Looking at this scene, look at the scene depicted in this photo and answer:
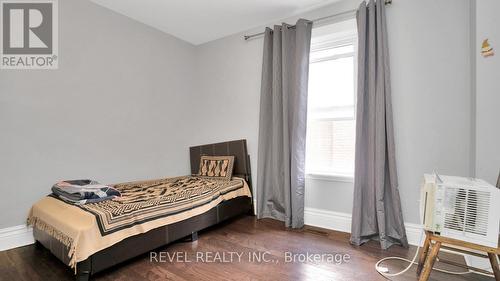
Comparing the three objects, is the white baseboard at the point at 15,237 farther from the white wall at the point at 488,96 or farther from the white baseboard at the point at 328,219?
the white wall at the point at 488,96

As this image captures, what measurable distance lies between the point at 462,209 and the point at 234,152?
8.11 feet

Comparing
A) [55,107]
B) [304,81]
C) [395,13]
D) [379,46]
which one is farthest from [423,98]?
[55,107]

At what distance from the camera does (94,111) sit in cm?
274

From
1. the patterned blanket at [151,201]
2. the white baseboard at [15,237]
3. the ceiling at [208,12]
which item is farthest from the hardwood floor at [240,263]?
the ceiling at [208,12]

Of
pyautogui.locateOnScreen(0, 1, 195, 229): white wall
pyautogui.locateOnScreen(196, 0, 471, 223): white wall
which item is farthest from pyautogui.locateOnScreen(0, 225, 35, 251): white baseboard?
pyautogui.locateOnScreen(196, 0, 471, 223): white wall

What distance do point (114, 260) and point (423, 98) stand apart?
2981 mm

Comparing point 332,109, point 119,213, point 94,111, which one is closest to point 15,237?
point 119,213

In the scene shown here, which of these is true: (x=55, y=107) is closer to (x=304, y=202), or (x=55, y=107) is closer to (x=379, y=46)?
(x=304, y=202)

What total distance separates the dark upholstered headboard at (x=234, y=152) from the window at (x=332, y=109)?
2.76 ft

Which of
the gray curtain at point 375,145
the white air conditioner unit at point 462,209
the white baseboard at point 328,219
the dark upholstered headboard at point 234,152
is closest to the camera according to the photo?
the white air conditioner unit at point 462,209

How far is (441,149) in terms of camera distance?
Answer: 7.14 feet

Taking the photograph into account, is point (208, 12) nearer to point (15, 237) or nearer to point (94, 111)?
point (94, 111)

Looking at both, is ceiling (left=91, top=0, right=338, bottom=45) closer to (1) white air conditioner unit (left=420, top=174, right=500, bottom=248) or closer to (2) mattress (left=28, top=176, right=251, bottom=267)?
(2) mattress (left=28, top=176, right=251, bottom=267)

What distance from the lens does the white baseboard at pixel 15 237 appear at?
2.15 metres
